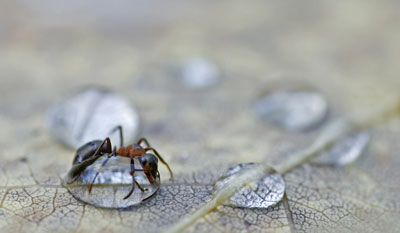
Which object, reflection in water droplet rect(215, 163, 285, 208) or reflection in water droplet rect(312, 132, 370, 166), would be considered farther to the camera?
reflection in water droplet rect(312, 132, 370, 166)

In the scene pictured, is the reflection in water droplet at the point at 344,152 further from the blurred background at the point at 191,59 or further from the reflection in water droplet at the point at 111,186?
the reflection in water droplet at the point at 111,186

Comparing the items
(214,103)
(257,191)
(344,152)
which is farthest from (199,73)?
(257,191)

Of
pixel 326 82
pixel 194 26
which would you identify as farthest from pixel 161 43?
pixel 326 82

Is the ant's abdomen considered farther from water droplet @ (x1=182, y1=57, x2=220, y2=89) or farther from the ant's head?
water droplet @ (x1=182, y1=57, x2=220, y2=89)

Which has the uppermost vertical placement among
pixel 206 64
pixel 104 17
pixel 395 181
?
pixel 104 17

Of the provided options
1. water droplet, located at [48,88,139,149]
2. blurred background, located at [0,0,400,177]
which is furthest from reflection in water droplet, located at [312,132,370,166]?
water droplet, located at [48,88,139,149]

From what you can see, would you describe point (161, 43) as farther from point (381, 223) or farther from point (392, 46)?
point (381, 223)
